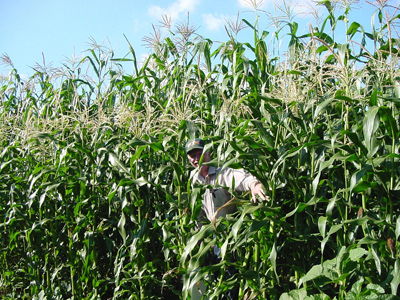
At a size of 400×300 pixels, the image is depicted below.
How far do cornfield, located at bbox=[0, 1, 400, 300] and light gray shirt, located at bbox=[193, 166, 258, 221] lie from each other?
4.3 inches

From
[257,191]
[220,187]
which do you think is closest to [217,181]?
[220,187]

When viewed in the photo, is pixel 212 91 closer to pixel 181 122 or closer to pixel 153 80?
pixel 153 80

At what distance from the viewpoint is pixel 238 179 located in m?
2.97

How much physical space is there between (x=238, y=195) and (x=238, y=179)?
0.16 meters

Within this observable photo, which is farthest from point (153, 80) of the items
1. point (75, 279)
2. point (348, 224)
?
point (348, 224)

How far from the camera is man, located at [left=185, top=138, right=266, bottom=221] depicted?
2.84 meters

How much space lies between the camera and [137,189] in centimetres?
337

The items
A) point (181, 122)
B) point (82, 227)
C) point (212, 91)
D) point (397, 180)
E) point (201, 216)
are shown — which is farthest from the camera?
point (212, 91)

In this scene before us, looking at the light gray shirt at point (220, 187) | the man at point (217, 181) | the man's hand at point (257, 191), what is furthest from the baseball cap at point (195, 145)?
the man's hand at point (257, 191)

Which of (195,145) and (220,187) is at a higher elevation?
(195,145)

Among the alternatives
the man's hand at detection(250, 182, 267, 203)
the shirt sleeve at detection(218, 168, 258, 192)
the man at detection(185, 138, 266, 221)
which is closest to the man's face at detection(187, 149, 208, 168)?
the man at detection(185, 138, 266, 221)

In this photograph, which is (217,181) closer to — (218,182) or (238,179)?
(238,179)

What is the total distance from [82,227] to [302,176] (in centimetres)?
224

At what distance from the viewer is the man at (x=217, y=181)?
9.33 ft
